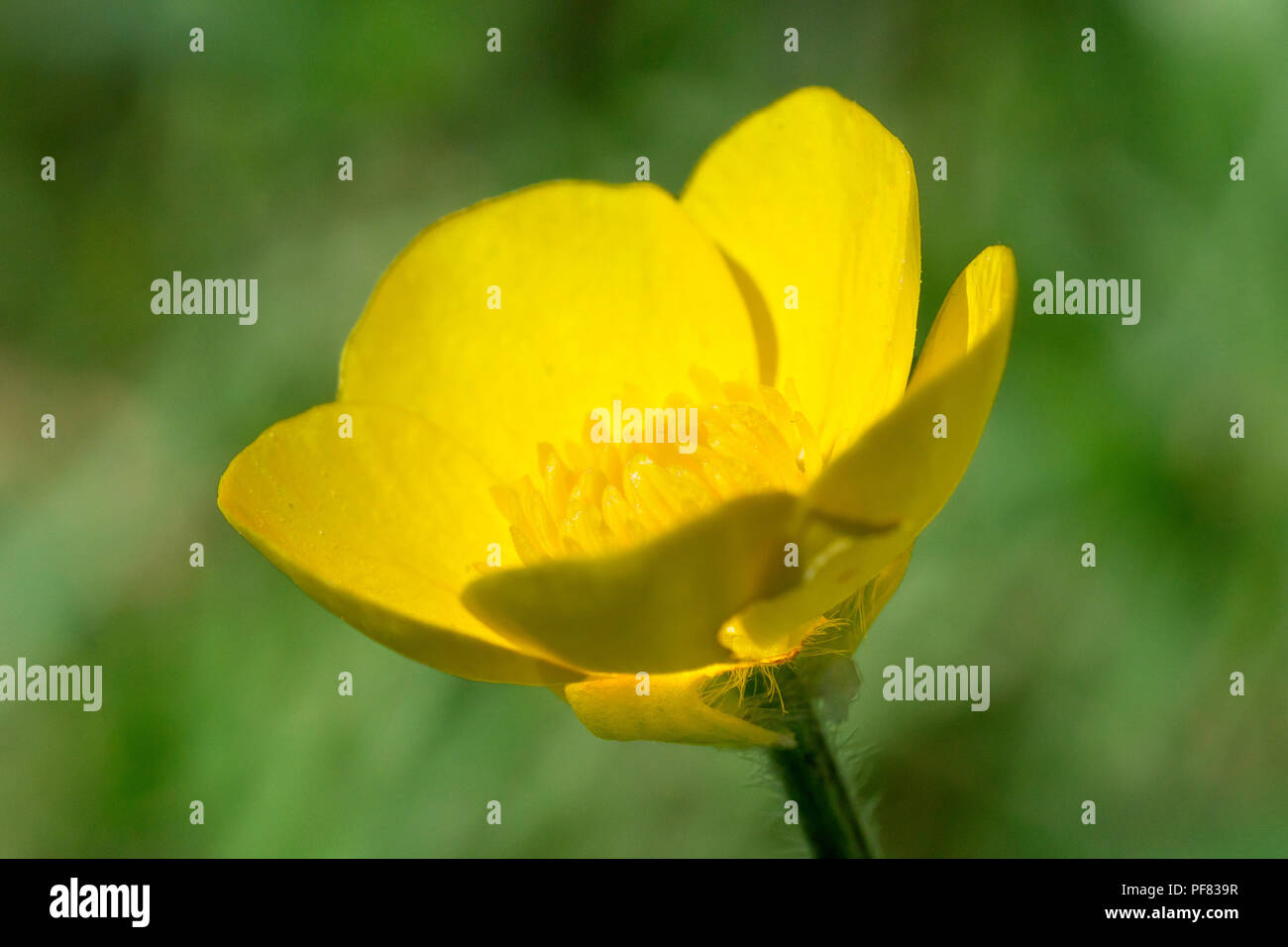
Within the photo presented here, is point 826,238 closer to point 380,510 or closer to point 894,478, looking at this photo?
point 894,478

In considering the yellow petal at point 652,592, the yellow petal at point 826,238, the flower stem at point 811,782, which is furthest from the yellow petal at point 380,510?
the yellow petal at point 826,238

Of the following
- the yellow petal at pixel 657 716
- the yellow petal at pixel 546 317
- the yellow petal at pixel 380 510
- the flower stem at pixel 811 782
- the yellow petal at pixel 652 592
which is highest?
the yellow petal at pixel 546 317

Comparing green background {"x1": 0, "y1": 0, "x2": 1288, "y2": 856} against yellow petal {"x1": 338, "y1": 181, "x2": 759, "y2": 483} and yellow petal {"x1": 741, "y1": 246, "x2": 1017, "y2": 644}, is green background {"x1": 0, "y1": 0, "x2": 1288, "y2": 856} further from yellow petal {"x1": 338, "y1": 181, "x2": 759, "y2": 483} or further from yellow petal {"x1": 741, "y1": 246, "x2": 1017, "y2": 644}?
yellow petal {"x1": 741, "y1": 246, "x2": 1017, "y2": 644}

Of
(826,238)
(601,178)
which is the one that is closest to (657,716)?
(826,238)

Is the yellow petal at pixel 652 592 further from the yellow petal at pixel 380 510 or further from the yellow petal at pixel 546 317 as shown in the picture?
the yellow petal at pixel 546 317

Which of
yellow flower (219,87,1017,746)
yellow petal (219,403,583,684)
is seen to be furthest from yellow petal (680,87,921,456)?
yellow petal (219,403,583,684)
